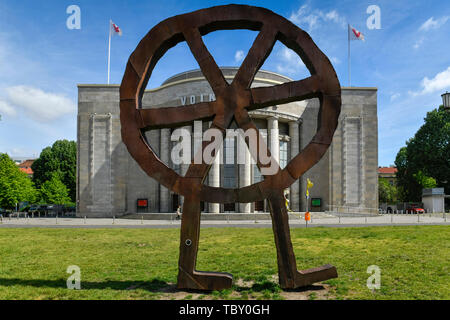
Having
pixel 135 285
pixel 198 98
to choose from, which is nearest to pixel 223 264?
pixel 135 285

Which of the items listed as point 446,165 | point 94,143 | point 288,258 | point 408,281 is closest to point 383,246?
point 408,281

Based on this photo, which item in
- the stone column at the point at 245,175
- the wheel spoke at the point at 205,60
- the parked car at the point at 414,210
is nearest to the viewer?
the wheel spoke at the point at 205,60

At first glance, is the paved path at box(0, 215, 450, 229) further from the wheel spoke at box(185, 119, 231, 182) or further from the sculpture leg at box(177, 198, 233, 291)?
the wheel spoke at box(185, 119, 231, 182)

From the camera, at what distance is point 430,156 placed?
68.1 m

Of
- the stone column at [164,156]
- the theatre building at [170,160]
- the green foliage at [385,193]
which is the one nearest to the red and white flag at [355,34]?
the theatre building at [170,160]

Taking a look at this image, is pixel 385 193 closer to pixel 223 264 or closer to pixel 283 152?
pixel 283 152

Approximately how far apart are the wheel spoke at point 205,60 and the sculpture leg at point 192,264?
403 cm

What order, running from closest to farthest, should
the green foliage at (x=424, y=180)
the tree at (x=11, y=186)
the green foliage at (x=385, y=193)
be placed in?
the tree at (x=11, y=186) < the green foliage at (x=424, y=180) < the green foliage at (x=385, y=193)

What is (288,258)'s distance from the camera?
9.59 meters

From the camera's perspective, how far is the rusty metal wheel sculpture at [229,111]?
978 cm

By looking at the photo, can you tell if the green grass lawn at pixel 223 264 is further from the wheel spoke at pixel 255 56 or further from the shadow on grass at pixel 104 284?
the wheel spoke at pixel 255 56

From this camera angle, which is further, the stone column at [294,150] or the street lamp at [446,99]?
the stone column at [294,150]

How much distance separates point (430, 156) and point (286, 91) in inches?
2860

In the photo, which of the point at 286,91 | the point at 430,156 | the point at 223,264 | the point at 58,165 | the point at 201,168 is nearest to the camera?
the point at 201,168
